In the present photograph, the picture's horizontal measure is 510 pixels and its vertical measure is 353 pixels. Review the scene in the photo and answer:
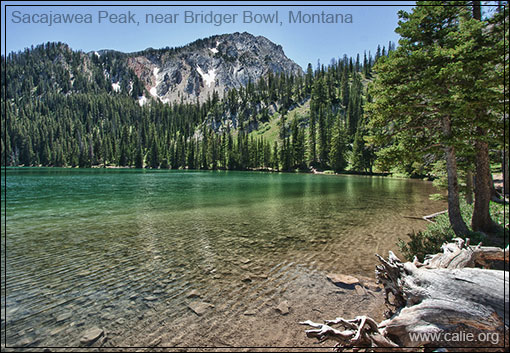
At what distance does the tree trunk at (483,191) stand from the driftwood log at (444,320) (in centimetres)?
848

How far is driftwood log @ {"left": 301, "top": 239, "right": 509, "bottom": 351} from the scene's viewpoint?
4645mm

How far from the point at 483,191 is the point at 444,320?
9.62 m

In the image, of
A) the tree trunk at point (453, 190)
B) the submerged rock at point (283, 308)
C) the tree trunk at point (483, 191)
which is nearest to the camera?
the submerged rock at point (283, 308)

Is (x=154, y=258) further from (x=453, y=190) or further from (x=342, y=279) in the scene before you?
(x=453, y=190)

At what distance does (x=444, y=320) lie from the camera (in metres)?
4.99

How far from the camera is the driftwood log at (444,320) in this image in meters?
4.64

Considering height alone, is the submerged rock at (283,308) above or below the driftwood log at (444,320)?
below

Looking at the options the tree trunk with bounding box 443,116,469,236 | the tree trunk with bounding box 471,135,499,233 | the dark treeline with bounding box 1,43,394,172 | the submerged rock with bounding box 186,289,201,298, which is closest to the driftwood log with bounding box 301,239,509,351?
the submerged rock with bounding box 186,289,201,298

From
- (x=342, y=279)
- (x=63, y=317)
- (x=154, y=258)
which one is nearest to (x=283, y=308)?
(x=342, y=279)

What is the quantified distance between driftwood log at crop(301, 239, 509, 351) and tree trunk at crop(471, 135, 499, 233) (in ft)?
27.8

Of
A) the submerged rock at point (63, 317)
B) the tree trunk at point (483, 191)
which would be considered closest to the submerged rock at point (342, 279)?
the tree trunk at point (483, 191)

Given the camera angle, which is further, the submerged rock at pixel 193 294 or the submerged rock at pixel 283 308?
the submerged rock at pixel 193 294

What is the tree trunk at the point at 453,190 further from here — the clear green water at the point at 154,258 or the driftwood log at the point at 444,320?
the driftwood log at the point at 444,320

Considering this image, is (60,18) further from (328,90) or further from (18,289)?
(328,90)
